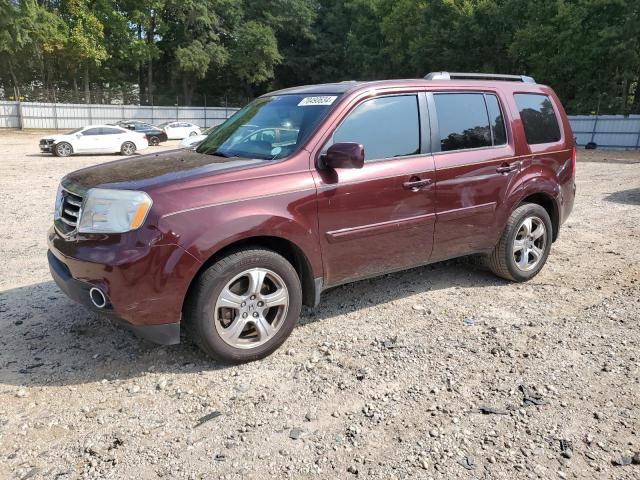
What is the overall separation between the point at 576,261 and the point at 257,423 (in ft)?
14.6

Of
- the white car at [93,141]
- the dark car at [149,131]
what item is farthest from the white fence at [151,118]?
the white car at [93,141]

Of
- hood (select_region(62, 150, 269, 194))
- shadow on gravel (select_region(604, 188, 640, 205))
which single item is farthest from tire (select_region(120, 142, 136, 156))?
hood (select_region(62, 150, 269, 194))

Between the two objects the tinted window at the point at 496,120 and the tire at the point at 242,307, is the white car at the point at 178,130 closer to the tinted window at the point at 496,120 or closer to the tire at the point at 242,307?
the tinted window at the point at 496,120

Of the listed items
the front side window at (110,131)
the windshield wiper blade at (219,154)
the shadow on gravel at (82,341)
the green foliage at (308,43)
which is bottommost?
the shadow on gravel at (82,341)

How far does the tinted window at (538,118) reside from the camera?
504cm

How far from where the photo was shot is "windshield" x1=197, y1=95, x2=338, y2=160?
12.7 ft

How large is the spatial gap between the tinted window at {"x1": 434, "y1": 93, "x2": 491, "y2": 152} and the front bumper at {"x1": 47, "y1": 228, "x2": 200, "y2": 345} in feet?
7.99

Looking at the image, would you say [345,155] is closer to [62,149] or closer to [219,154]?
[219,154]

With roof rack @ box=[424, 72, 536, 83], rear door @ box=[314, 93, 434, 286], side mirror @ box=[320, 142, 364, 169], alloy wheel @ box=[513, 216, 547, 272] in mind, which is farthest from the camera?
alloy wheel @ box=[513, 216, 547, 272]

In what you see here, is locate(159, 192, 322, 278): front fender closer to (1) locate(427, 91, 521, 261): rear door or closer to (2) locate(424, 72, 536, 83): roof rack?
(1) locate(427, 91, 521, 261): rear door

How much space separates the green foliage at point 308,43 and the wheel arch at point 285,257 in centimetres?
3389

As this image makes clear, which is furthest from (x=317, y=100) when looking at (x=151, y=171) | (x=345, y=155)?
(x=151, y=171)

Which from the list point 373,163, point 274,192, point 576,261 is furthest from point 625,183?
point 274,192

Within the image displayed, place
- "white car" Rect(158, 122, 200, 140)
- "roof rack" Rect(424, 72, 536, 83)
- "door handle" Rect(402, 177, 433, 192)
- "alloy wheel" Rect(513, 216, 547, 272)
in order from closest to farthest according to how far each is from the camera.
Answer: "door handle" Rect(402, 177, 433, 192)
"roof rack" Rect(424, 72, 536, 83)
"alloy wheel" Rect(513, 216, 547, 272)
"white car" Rect(158, 122, 200, 140)
